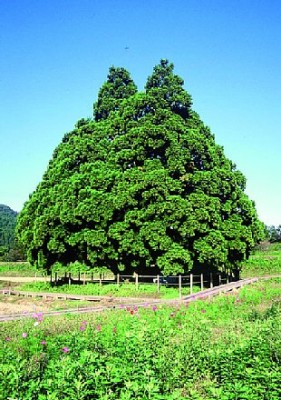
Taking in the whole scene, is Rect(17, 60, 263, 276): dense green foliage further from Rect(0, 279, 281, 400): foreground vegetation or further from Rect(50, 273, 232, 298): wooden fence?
Rect(0, 279, 281, 400): foreground vegetation

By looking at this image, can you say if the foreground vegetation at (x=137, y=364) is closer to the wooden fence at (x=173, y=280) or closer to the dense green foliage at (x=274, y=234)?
the wooden fence at (x=173, y=280)

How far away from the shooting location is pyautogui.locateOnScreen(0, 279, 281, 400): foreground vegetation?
4.88m

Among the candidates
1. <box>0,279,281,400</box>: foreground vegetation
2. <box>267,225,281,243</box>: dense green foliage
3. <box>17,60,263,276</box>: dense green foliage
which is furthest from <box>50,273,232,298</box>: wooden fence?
<box>267,225,281,243</box>: dense green foliage

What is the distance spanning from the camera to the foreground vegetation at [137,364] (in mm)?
4883

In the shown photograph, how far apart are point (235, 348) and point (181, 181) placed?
755 inches

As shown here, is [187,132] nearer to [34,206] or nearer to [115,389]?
[34,206]

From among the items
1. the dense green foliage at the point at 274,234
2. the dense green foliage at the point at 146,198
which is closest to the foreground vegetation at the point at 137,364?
the dense green foliage at the point at 146,198

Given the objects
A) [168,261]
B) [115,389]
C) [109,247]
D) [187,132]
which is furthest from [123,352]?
[187,132]

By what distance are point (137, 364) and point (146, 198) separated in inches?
710

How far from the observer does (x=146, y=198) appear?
2380 centimetres

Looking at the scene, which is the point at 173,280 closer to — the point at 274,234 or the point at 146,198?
the point at 146,198

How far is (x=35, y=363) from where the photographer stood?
21.9 ft

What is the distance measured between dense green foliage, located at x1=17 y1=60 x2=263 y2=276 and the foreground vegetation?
13136 millimetres

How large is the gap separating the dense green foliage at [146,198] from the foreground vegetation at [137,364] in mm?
13136
